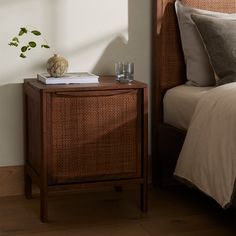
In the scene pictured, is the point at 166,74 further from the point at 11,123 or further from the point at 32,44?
the point at 11,123

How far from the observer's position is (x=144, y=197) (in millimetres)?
2889

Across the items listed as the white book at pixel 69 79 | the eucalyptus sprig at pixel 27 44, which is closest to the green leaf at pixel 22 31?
the eucalyptus sprig at pixel 27 44

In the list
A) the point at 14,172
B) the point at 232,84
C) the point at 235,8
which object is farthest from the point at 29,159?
the point at 235,8

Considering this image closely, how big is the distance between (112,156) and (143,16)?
0.86 metres

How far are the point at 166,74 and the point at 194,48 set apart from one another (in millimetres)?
218

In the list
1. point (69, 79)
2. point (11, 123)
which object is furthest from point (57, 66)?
point (11, 123)

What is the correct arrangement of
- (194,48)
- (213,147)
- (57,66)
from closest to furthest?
1. (213,147)
2. (57,66)
3. (194,48)

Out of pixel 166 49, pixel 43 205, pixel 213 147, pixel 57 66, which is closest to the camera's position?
pixel 213 147

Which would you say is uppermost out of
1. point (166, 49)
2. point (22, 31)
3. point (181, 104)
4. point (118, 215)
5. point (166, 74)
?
point (22, 31)

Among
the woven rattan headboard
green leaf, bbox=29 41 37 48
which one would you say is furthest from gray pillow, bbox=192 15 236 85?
green leaf, bbox=29 41 37 48

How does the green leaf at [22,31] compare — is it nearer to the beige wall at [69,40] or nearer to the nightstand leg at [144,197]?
the beige wall at [69,40]

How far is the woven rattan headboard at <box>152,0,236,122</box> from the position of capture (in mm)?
3188

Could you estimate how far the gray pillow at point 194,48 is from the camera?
3.10 metres

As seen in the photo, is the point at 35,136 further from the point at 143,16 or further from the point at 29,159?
the point at 143,16
